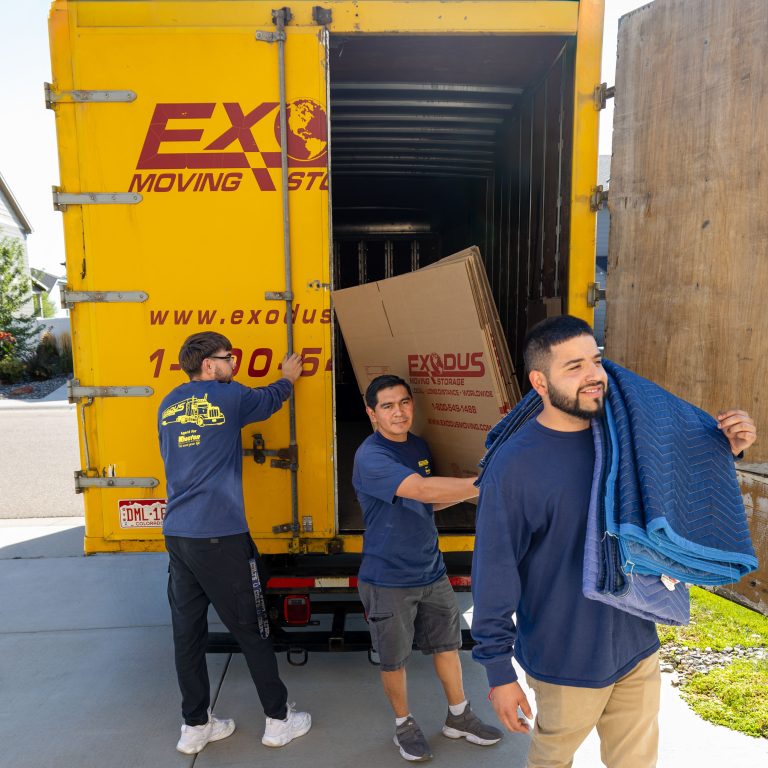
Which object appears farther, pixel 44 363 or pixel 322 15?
pixel 44 363

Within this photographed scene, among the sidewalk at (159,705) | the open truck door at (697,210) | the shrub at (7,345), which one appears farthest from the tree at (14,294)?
the open truck door at (697,210)

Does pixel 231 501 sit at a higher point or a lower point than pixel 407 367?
lower

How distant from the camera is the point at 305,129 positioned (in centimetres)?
276

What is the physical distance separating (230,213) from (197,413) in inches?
36.1

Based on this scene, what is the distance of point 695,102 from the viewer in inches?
90.0

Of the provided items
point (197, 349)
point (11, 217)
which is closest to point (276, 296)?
point (197, 349)

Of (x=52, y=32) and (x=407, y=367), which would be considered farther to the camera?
(x=407, y=367)

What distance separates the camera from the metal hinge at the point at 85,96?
269 cm

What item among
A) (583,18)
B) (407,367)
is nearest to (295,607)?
(407,367)

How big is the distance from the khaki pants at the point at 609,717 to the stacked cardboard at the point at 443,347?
1241mm

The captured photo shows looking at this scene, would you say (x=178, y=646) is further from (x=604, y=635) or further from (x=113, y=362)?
(x=604, y=635)

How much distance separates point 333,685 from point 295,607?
1.94 feet

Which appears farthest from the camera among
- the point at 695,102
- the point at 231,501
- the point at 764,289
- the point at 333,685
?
the point at 333,685

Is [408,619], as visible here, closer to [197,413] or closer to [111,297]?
[197,413]
